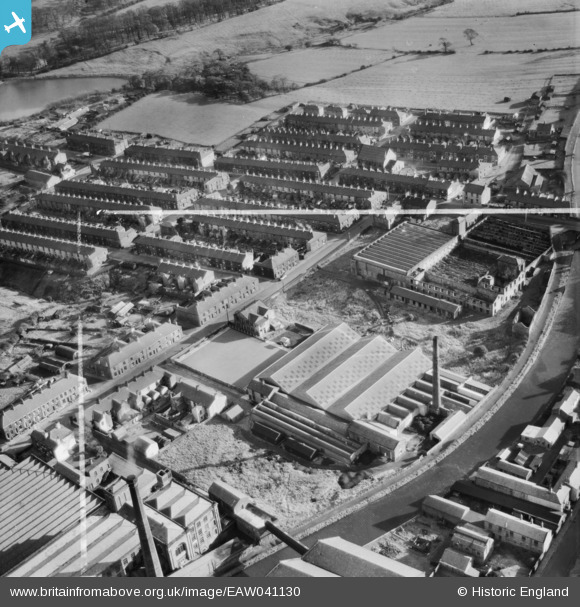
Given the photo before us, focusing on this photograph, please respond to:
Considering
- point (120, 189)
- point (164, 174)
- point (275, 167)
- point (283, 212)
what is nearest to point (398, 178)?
point (283, 212)

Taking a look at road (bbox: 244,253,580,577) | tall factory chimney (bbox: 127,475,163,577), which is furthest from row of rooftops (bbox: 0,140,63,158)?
tall factory chimney (bbox: 127,475,163,577)

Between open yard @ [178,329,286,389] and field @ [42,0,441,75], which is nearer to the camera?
open yard @ [178,329,286,389]

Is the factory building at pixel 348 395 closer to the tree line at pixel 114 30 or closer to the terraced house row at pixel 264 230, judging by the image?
the terraced house row at pixel 264 230

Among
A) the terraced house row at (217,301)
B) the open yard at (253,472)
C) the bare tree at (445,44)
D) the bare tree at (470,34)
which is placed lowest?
the open yard at (253,472)

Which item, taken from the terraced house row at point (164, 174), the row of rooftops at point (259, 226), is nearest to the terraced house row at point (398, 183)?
the row of rooftops at point (259, 226)

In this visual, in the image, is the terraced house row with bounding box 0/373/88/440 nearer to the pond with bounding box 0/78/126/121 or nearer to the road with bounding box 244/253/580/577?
the road with bounding box 244/253/580/577

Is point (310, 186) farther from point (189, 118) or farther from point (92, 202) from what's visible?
point (189, 118)

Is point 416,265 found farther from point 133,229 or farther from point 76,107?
point 76,107
